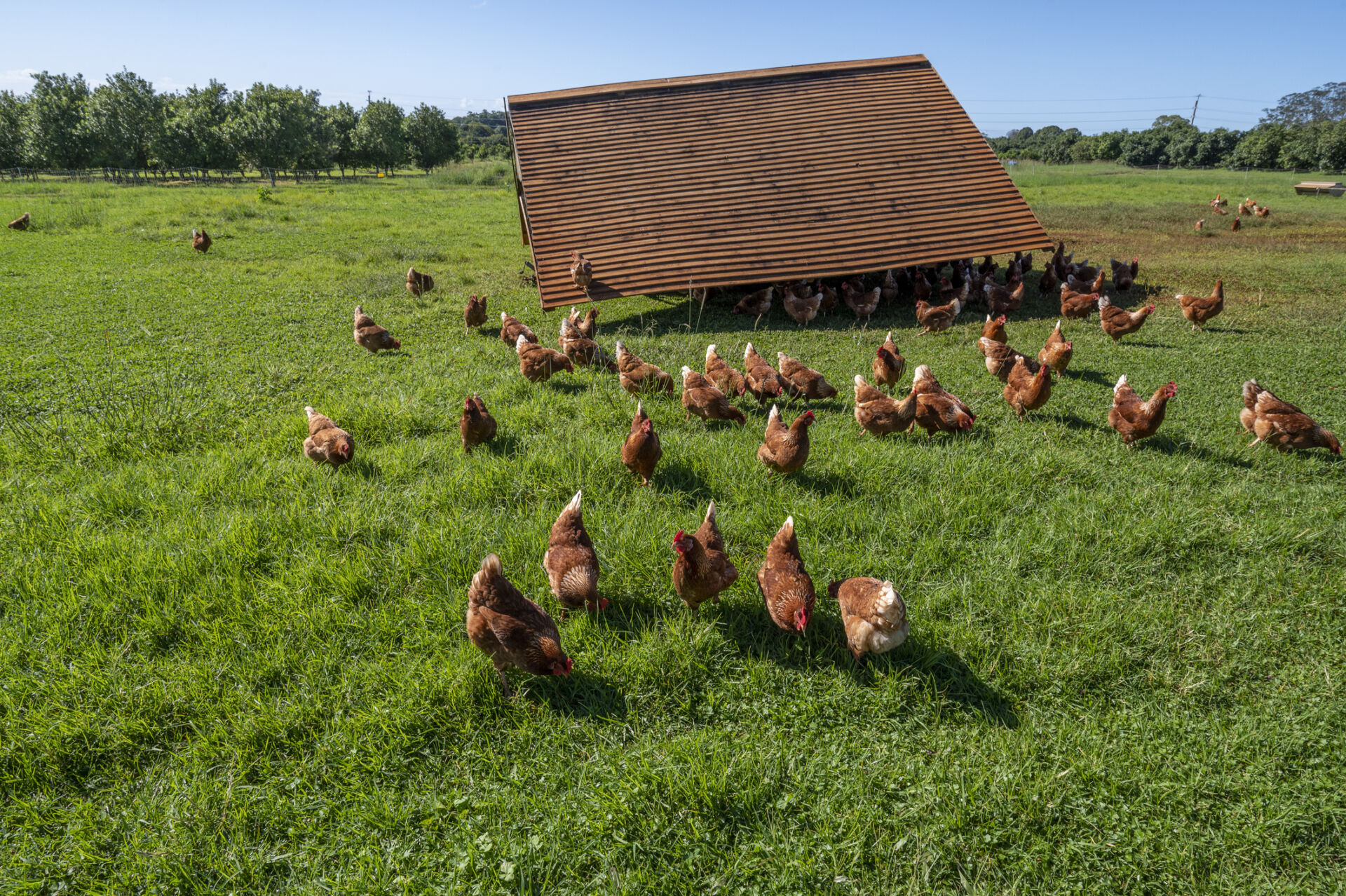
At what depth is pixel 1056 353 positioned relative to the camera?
723cm

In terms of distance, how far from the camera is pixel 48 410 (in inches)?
249

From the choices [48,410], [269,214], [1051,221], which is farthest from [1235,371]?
[269,214]

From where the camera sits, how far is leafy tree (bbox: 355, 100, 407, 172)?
57250 millimetres

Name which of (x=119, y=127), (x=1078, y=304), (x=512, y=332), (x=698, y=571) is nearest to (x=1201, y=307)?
(x=1078, y=304)

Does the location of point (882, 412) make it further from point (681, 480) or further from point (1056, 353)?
point (1056, 353)

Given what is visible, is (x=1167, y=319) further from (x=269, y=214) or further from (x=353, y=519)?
(x=269, y=214)

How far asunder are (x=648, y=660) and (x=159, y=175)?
73.0 meters

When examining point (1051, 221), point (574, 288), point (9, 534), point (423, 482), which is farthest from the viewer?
point (1051, 221)

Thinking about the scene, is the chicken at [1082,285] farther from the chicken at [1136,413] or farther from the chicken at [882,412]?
the chicken at [882,412]

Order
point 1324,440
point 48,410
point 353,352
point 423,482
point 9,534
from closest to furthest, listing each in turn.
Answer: point 9,534
point 423,482
point 1324,440
point 48,410
point 353,352

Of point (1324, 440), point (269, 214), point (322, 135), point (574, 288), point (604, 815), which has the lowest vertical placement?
point (604, 815)

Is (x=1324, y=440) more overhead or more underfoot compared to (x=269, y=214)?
more underfoot

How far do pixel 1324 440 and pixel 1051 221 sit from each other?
18379mm

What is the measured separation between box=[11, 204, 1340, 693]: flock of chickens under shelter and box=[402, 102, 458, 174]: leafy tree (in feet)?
198
